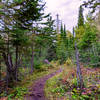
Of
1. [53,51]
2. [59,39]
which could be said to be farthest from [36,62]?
[59,39]

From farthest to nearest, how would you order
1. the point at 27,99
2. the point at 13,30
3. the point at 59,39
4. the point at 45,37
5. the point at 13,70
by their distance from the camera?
the point at 59,39 < the point at 45,37 < the point at 13,70 < the point at 13,30 < the point at 27,99

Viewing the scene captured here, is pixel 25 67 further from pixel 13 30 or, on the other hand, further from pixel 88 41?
pixel 88 41

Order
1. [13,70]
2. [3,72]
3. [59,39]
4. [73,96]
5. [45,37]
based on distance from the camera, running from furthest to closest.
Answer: [59,39] → [45,37] → [3,72] → [13,70] → [73,96]

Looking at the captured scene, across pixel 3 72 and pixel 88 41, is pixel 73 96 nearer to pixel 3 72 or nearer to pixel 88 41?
pixel 3 72

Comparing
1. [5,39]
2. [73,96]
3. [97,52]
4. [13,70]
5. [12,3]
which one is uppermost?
[12,3]

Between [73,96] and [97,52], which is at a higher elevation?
[97,52]

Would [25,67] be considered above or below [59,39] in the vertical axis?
below

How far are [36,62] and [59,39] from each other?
367 inches

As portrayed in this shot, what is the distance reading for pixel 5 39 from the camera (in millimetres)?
4766

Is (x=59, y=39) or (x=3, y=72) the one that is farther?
(x=59, y=39)

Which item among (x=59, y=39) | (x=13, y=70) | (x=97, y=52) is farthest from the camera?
(x=59, y=39)

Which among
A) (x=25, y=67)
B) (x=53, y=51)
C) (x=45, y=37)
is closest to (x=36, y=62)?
(x=25, y=67)

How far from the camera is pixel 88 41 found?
1095 centimetres

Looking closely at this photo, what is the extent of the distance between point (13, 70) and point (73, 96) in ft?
16.1
